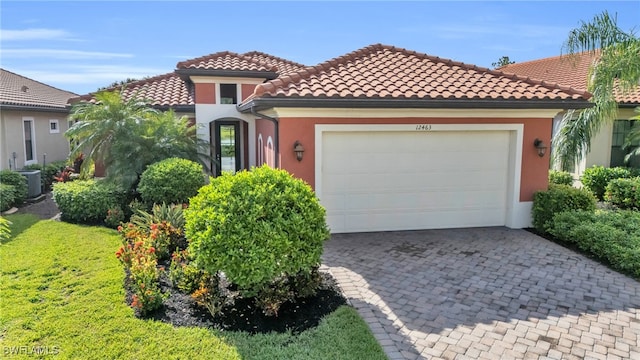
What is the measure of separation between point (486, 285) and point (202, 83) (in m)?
11.3

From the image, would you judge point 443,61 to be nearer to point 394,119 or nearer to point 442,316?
point 394,119

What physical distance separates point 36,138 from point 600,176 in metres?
21.4

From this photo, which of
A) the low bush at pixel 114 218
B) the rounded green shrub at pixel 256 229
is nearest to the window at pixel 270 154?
the low bush at pixel 114 218

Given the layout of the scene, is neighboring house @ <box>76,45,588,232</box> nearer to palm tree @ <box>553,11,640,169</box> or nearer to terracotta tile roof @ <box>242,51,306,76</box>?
palm tree @ <box>553,11,640,169</box>

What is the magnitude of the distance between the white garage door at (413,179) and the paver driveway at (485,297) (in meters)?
0.80

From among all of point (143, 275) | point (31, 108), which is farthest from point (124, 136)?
point (143, 275)

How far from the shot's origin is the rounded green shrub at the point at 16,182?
39.9ft

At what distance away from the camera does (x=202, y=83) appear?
14156 mm

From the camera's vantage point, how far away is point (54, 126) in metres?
19.1

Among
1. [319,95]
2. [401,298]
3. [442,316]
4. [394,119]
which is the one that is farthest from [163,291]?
[394,119]

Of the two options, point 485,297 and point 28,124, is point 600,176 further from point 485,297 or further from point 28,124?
point 28,124

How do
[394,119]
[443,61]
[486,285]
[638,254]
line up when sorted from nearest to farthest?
[486,285] < [638,254] < [394,119] < [443,61]

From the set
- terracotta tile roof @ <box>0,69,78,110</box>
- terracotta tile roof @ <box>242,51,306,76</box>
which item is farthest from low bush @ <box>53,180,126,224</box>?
terracotta tile roof @ <box>242,51,306,76</box>

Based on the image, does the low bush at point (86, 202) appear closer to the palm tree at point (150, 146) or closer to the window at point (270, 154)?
the palm tree at point (150, 146)
